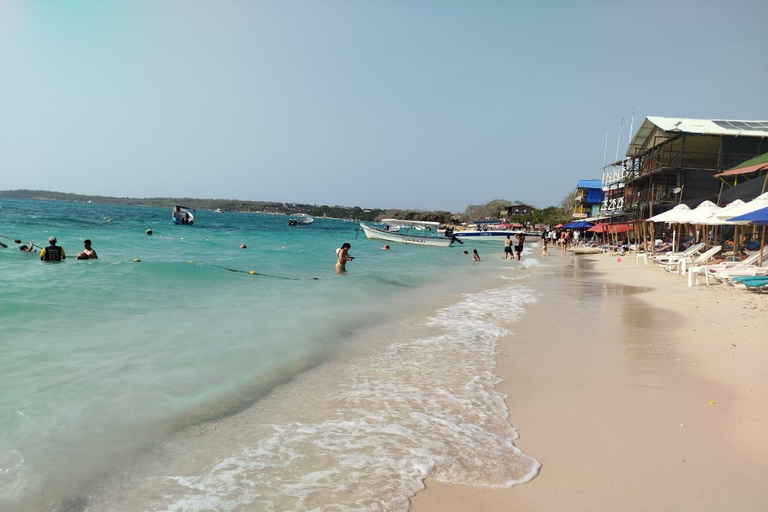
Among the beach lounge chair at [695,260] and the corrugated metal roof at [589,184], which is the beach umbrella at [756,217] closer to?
the beach lounge chair at [695,260]

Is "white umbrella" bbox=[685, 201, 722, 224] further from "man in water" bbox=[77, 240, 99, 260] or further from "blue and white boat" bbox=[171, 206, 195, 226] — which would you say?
"blue and white boat" bbox=[171, 206, 195, 226]

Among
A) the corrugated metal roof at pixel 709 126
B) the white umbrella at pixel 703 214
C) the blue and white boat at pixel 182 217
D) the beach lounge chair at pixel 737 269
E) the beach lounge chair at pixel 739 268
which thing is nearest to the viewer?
the beach lounge chair at pixel 737 269

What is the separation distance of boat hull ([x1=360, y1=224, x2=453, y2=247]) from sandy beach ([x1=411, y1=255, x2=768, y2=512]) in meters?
31.1

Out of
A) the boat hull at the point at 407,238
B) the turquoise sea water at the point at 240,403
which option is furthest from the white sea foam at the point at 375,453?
the boat hull at the point at 407,238

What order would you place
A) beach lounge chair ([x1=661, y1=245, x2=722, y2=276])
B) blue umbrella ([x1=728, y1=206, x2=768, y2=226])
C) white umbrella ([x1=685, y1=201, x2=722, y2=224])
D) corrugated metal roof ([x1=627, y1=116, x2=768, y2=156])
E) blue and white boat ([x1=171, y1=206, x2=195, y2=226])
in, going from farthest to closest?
blue and white boat ([x1=171, y1=206, x2=195, y2=226]), corrugated metal roof ([x1=627, y1=116, x2=768, y2=156]), beach lounge chair ([x1=661, y1=245, x2=722, y2=276]), white umbrella ([x1=685, y1=201, x2=722, y2=224]), blue umbrella ([x1=728, y1=206, x2=768, y2=226])

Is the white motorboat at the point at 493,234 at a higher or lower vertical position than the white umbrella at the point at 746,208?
lower

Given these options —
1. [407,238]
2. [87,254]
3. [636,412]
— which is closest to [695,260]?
[636,412]

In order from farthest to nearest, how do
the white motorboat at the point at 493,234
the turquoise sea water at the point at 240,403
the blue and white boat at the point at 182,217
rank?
the blue and white boat at the point at 182,217 < the white motorboat at the point at 493,234 < the turquoise sea water at the point at 240,403

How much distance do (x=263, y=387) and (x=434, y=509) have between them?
3.19m

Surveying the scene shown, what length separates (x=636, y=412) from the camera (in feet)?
16.3

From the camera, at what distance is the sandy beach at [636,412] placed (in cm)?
344

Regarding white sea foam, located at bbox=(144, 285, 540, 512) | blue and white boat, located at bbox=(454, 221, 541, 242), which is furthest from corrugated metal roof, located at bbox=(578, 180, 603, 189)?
white sea foam, located at bbox=(144, 285, 540, 512)

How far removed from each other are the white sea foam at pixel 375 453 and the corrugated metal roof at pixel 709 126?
29.6 meters

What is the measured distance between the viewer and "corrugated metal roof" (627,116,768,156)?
29047 mm
